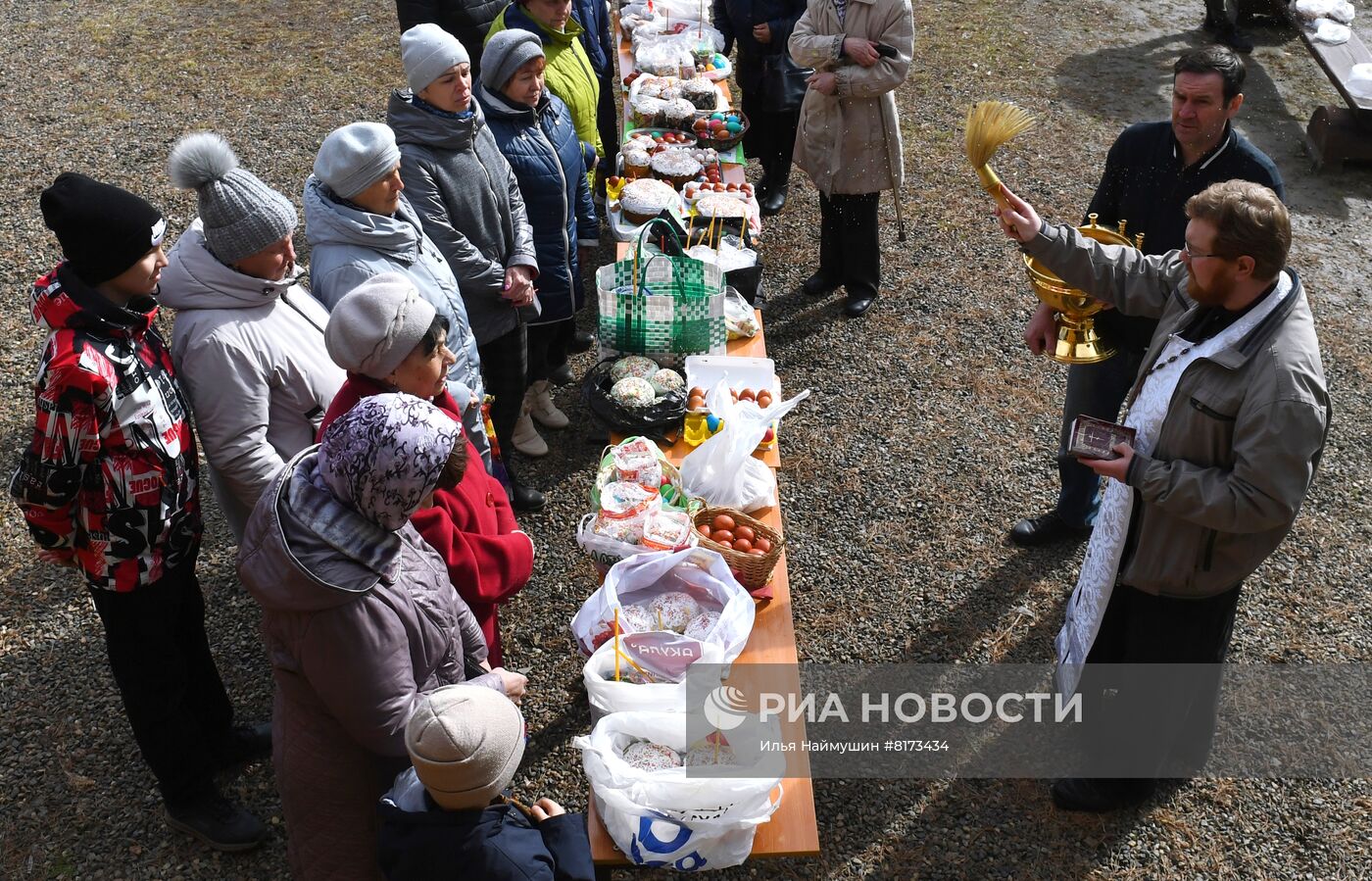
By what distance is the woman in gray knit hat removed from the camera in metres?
2.77

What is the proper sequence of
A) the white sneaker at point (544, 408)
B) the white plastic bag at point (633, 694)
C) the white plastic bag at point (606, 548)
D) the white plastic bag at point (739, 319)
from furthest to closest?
the white sneaker at point (544, 408), the white plastic bag at point (739, 319), the white plastic bag at point (606, 548), the white plastic bag at point (633, 694)

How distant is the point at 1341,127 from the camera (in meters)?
7.46

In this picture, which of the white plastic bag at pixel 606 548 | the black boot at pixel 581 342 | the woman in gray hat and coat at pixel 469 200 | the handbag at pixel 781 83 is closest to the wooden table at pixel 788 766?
the white plastic bag at pixel 606 548

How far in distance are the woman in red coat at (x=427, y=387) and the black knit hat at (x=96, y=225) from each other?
534 millimetres

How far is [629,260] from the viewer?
13.4 ft

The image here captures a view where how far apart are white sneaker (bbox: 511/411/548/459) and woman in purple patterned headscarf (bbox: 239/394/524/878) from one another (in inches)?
94.3

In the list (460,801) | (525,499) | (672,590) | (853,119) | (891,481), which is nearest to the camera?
(460,801)

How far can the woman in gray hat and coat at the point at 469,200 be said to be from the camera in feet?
11.9

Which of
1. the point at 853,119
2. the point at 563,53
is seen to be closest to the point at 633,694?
the point at 563,53

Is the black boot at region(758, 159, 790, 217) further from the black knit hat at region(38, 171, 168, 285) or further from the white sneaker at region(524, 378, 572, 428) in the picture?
the black knit hat at region(38, 171, 168, 285)

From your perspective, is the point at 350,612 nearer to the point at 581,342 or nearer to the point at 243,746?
the point at 243,746

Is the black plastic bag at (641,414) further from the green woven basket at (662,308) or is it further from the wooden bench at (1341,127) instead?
the wooden bench at (1341,127)

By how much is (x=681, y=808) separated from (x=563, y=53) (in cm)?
384

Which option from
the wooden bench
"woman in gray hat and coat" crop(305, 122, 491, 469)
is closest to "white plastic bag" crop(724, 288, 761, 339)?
"woman in gray hat and coat" crop(305, 122, 491, 469)
